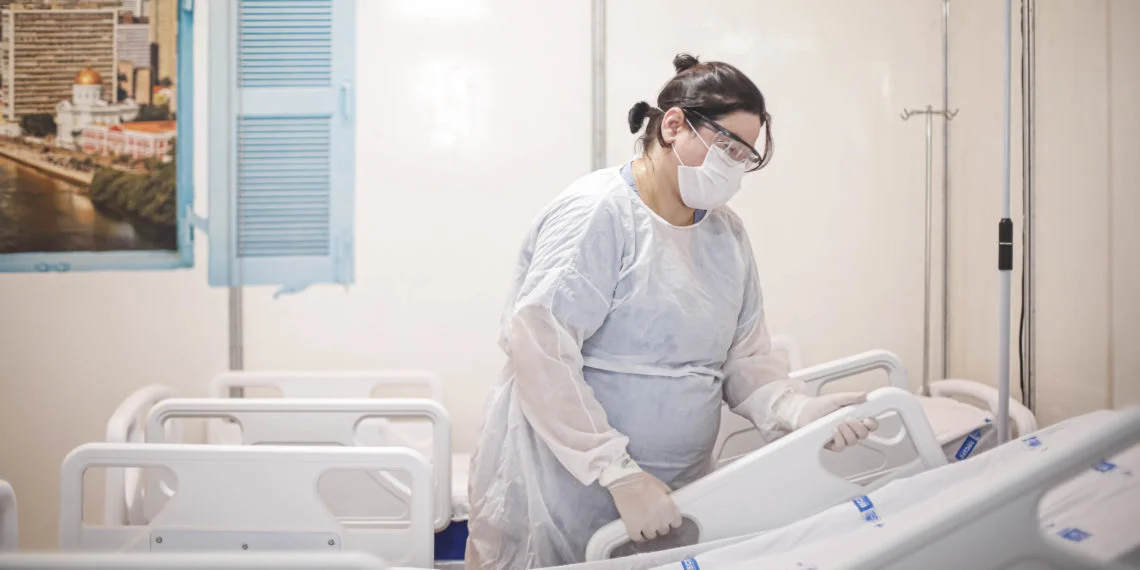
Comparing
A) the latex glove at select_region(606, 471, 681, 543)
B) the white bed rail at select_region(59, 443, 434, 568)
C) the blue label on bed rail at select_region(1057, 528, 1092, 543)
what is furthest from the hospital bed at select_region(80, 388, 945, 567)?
the blue label on bed rail at select_region(1057, 528, 1092, 543)

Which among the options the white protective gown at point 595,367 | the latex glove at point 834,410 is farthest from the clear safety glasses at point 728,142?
the latex glove at point 834,410

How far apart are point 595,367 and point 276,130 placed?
173 cm

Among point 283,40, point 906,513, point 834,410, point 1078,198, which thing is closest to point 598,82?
point 283,40

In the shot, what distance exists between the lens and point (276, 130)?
8.71 feet

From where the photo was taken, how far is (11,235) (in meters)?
2.65

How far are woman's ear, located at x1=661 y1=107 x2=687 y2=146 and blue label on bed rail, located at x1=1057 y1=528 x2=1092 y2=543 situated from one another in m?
0.89

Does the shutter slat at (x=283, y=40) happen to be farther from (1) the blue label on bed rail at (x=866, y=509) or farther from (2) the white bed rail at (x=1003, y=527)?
(2) the white bed rail at (x=1003, y=527)

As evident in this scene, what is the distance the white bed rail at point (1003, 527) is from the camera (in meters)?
0.95

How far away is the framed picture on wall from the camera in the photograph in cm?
263

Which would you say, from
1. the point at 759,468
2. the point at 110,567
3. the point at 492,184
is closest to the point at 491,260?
the point at 492,184

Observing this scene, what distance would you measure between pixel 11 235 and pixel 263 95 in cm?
98

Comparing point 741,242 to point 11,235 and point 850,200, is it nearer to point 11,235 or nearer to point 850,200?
point 850,200

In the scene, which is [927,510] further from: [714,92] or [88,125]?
[88,125]

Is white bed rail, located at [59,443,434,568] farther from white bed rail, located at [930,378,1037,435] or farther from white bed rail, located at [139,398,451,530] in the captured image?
white bed rail, located at [930,378,1037,435]
